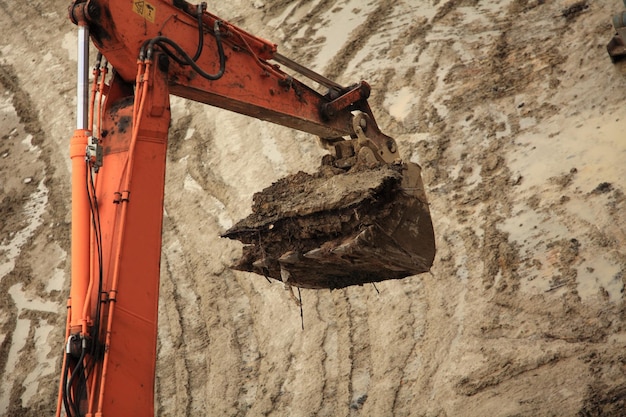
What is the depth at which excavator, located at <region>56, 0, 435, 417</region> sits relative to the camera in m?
3.29

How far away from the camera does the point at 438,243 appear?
6520 millimetres

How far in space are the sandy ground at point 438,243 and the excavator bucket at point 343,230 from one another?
1.33m

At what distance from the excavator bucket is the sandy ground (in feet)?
4.36

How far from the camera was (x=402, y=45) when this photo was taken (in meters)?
8.30

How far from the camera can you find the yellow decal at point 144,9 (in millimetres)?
3873

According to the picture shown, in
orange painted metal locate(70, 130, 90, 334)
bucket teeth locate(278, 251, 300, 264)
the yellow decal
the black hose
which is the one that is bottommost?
orange painted metal locate(70, 130, 90, 334)

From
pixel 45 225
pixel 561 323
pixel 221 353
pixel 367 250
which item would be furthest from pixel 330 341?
pixel 45 225

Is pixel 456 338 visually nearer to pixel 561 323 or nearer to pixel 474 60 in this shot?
pixel 561 323

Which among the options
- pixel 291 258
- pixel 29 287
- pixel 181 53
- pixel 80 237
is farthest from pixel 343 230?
pixel 29 287

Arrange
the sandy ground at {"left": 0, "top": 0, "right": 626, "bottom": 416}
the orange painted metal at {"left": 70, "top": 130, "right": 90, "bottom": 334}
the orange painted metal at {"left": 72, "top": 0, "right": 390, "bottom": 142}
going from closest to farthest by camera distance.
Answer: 1. the orange painted metal at {"left": 70, "top": 130, "right": 90, "bottom": 334}
2. the orange painted metal at {"left": 72, "top": 0, "right": 390, "bottom": 142}
3. the sandy ground at {"left": 0, "top": 0, "right": 626, "bottom": 416}

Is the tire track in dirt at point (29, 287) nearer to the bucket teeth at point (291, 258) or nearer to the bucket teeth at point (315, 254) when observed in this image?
the bucket teeth at point (291, 258)

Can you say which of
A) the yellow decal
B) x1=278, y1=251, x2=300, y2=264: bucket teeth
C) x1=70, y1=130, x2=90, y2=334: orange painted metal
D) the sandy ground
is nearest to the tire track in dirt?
the sandy ground

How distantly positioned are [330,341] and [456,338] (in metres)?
0.94

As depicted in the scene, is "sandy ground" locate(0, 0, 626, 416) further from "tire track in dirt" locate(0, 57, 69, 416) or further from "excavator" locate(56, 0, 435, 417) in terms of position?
"excavator" locate(56, 0, 435, 417)
